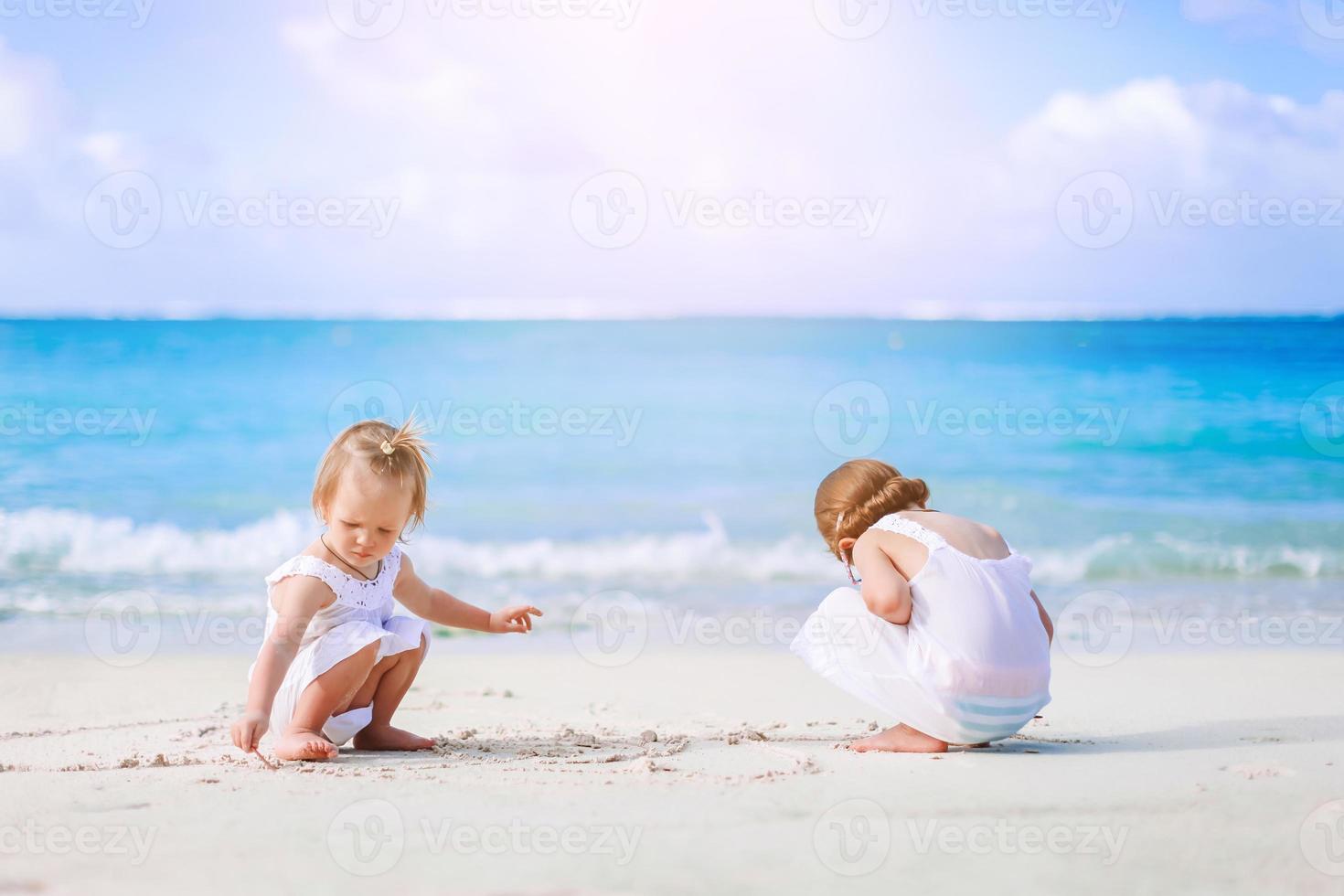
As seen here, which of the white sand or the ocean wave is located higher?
the ocean wave

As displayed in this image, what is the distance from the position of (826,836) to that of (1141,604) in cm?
512

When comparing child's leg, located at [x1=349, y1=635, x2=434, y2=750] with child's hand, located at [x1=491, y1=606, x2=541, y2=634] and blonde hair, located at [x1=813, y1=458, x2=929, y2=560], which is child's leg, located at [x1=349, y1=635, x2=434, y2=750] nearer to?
child's hand, located at [x1=491, y1=606, x2=541, y2=634]

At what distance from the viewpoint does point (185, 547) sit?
29.8 ft

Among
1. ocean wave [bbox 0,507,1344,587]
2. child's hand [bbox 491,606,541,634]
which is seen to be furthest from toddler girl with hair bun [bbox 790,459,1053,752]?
ocean wave [bbox 0,507,1344,587]

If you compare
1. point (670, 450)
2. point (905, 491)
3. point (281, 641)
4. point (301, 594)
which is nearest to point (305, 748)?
point (281, 641)

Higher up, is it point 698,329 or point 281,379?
point 698,329

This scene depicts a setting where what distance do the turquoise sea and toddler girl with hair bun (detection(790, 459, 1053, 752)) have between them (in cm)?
339

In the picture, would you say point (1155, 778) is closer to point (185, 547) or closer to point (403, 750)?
point (403, 750)

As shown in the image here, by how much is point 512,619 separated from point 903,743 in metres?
1.30

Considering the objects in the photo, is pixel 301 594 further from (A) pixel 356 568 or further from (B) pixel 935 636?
(B) pixel 935 636

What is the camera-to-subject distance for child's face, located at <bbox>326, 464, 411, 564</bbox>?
3281mm

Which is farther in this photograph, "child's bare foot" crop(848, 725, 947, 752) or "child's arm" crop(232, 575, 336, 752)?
"child's bare foot" crop(848, 725, 947, 752)

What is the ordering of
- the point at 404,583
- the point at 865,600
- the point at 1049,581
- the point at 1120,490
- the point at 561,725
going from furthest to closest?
1. the point at 1120,490
2. the point at 1049,581
3. the point at 561,725
4. the point at 404,583
5. the point at 865,600

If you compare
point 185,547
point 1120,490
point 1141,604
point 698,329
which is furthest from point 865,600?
point 698,329
